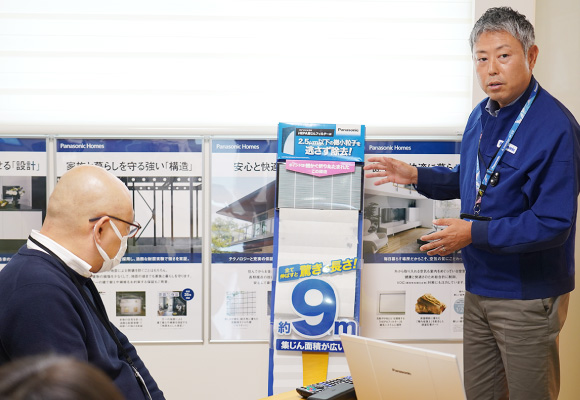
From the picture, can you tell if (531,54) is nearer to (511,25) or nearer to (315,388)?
(511,25)

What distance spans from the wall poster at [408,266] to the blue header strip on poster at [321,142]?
0.73 ft

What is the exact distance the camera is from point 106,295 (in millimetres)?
2963

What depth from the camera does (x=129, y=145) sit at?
294 cm

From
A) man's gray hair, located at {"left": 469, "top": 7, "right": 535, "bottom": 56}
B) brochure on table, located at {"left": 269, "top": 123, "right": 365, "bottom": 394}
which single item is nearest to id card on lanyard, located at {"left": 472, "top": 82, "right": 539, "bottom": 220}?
man's gray hair, located at {"left": 469, "top": 7, "right": 535, "bottom": 56}

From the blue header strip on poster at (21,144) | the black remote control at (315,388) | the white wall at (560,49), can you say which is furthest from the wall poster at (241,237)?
the white wall at (560,49)

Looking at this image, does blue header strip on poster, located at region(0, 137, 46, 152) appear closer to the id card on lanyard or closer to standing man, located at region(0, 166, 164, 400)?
A: standing man, located at region(0, 166, 164, 400)

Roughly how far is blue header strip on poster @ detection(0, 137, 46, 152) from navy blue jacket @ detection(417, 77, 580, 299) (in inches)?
81.7

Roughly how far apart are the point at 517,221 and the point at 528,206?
0.12 metres

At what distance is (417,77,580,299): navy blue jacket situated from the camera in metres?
2.11

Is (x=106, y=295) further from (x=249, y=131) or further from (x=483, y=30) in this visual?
(x=483, y=30)

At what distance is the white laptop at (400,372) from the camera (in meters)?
1.43

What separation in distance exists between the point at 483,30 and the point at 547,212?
2.50ft

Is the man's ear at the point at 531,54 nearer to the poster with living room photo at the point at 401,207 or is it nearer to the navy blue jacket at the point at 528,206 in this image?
the navy blue jacket at the point at 528,206

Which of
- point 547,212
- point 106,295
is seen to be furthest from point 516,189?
point 106,295
